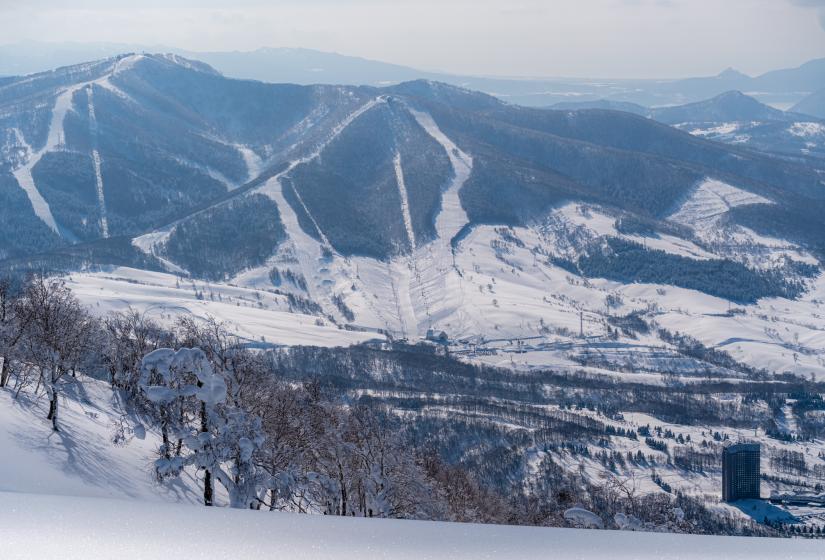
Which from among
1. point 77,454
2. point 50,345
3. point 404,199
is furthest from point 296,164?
point 77,454

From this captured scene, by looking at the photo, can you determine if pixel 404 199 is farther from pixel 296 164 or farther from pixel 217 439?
pixel 217 439

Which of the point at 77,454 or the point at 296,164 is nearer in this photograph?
the point at 77,454

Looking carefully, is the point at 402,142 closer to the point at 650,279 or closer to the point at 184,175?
the point at 184,175

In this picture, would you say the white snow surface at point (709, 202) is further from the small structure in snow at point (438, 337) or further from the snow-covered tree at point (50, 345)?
the snow-covered tree at point (50, 345)

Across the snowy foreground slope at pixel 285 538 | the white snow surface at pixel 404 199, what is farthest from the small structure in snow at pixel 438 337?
the snowy foreground slope at pixel 285 538

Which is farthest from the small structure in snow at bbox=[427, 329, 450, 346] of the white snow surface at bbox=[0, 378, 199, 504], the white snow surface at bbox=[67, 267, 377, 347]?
the white snow surface at bbox=[0, 378, 199, 504]

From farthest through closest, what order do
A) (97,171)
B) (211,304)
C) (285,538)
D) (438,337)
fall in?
(97,171) → (438,337) → (211,304) → (285,538)
